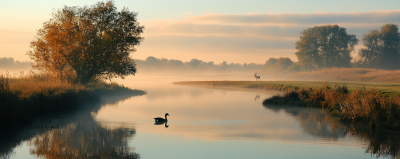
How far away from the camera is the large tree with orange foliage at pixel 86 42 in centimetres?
3700

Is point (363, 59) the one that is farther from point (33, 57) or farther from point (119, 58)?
point (33, 57)

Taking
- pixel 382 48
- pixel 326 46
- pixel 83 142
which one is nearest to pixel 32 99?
pixel 83 142

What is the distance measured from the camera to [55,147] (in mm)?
13078

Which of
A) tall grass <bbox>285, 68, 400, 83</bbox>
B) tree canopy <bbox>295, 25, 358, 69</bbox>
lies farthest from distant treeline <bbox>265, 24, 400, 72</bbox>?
tall grass <bbox>285, 68, 400, 83</bbox>

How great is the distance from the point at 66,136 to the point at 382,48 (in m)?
104

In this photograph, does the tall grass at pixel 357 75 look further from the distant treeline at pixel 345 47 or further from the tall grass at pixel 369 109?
the tall grass at pixel 369 109

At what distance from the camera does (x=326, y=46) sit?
101 meters

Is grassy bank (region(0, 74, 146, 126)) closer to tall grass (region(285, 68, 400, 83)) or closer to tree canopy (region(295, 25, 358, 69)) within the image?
tall grass (region(285, 68, 400, 83))

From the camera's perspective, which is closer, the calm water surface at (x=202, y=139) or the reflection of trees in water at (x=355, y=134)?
the calm water surface at (x=202, y=139)

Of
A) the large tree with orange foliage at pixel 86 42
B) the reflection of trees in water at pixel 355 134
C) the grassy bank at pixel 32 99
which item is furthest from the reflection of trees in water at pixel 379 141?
the large tree with orange foliage at pixel 86 42

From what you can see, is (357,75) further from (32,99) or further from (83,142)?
(83,142)

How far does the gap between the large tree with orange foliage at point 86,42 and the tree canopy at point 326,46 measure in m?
75.1

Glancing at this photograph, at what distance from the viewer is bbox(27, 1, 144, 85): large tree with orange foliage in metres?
37.0

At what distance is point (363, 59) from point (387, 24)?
12.1 m
